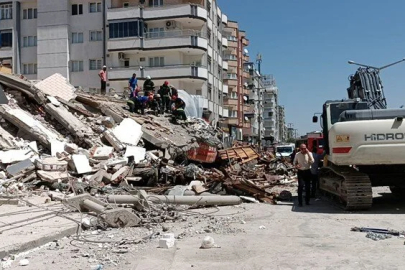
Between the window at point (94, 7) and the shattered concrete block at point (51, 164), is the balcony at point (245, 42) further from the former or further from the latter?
the shattered concrete block at point (51, 164)

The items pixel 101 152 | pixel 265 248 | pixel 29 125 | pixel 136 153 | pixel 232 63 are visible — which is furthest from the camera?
pixel 232 63

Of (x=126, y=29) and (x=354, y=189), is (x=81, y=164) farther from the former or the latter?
(x=126, y=29)

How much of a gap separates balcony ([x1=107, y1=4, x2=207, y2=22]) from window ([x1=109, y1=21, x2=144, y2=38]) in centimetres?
69

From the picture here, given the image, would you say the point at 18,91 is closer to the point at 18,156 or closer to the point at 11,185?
the point at 18,156

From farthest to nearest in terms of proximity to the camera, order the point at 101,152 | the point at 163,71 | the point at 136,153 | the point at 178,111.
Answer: the point at 163,71, the point at 178,111, the point at 136,153, the point at 101,152

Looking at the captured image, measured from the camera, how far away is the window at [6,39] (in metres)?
55.6

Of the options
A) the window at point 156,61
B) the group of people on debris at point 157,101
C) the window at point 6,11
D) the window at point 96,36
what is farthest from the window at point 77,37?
the group of people on debris at point 157,101

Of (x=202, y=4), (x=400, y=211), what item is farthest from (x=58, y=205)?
(x=202, y=4)

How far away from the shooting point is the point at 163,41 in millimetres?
49188

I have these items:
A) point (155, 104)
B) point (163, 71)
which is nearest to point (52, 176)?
point (155, 104)

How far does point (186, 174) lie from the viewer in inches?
621

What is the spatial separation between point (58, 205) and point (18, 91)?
9227 millimetres

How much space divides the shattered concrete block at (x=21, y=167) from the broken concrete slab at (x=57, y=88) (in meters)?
6.76

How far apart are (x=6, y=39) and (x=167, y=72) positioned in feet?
71.5
